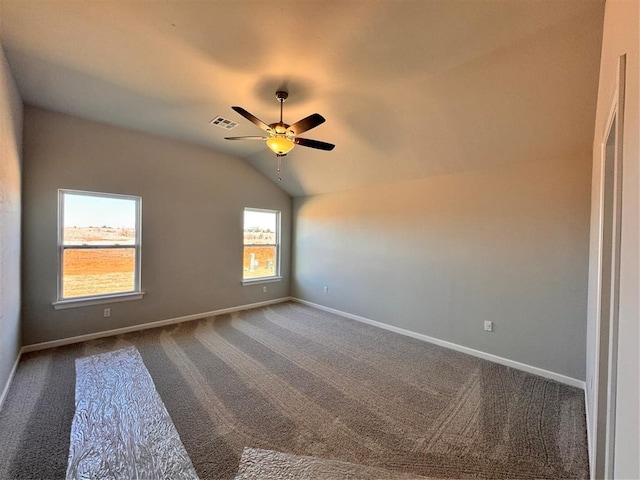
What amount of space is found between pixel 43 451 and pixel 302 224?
4.65 m

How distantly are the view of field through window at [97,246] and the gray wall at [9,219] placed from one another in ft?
1.96

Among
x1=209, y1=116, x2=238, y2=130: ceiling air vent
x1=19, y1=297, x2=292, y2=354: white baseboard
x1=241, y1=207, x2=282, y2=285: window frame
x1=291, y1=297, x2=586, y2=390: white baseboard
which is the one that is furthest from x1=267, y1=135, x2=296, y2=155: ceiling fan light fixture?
x1=19, y1=297, x2=292, y2=354: white baseboard

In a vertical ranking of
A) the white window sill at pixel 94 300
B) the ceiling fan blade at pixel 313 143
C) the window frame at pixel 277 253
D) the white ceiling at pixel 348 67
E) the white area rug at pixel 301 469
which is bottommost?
the white area rug at pixel 301 469

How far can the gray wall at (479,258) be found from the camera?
2.83 metres

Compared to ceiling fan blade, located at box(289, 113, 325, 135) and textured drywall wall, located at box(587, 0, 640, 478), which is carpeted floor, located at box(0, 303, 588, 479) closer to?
textured drywall wall, located at box(587, 0, 640, 478)

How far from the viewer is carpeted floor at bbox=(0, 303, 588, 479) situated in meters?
1.82

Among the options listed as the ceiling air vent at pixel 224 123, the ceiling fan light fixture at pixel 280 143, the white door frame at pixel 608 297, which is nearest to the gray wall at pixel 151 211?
the ceiling air vent at pixel 224 123

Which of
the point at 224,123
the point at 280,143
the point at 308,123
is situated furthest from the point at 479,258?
the point at 224,123

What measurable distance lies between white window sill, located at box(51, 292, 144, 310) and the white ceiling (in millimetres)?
2429

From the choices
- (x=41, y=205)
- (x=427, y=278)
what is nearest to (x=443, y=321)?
(x=427, y=278)

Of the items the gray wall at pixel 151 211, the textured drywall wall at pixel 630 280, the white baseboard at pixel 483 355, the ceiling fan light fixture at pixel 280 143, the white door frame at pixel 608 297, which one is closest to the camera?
the textured drywall wall at pixel 630 280

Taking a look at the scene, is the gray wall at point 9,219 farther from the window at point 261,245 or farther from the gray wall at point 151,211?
the window at point 261,245

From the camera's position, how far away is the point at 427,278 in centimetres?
394

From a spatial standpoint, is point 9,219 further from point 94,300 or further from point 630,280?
point 630,280
